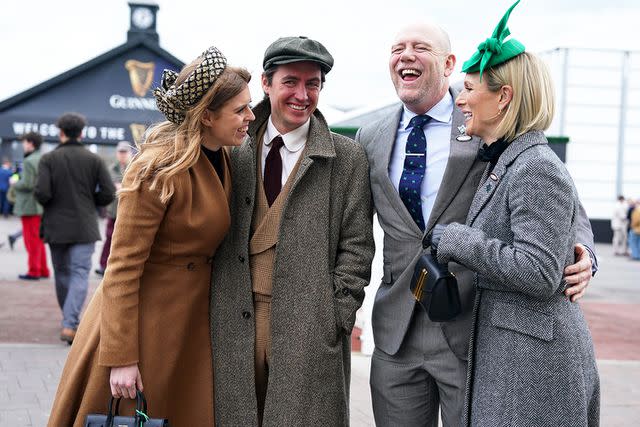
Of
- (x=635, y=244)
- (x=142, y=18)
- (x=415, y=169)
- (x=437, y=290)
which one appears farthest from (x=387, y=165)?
(x=142, y=18)

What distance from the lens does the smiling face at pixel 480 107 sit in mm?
2914

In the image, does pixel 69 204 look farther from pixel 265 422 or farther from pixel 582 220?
pixel 582 220

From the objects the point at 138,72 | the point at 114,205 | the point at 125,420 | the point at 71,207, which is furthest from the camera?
the point at 138,72

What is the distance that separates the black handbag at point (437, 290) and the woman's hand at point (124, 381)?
3.73 ft

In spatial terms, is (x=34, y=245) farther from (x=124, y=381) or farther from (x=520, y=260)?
(x=520, y=260)

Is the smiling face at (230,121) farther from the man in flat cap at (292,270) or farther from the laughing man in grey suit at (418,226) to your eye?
the laughing man in grey suit at (418,226)

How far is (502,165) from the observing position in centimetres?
287

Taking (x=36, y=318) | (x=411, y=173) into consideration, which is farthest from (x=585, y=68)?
(x=411, y=173)

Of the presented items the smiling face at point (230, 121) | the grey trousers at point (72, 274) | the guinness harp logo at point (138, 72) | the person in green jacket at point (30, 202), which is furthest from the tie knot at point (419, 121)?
the guinness harp logo at point (138, 72)

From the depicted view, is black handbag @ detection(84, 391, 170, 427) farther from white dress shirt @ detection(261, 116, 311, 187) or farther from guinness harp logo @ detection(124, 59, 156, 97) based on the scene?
guinness harp logo @ detection(124, 59, 156, 97)

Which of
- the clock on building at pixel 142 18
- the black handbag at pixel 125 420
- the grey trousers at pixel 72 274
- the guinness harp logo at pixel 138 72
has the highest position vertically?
the clock on building at pixel 142 18

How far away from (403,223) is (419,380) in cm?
65

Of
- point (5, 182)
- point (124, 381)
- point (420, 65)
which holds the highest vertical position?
point (420, 65)

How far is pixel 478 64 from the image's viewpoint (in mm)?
2951
